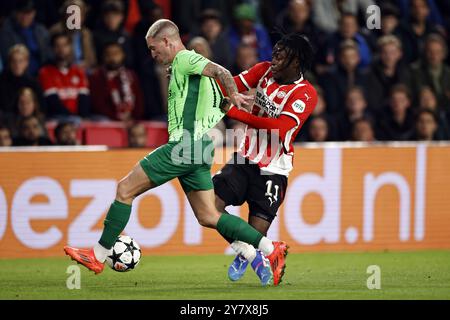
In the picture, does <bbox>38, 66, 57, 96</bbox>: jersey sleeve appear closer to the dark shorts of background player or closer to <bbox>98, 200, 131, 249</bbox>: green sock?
the dark shorts of background player

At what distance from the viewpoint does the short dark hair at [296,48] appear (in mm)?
8828

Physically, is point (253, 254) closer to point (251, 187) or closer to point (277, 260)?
point (277, 260)

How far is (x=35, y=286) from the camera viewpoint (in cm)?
876

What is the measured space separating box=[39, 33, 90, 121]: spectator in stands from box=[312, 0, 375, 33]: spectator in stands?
3562mm

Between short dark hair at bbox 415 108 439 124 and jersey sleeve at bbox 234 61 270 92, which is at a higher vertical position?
jersey sleeve at bbox 234 61 270 92

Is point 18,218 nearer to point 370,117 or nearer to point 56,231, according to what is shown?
point 56,231

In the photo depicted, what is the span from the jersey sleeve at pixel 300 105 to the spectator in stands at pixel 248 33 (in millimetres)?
5253

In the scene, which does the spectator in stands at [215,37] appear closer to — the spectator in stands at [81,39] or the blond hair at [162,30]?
the spectator in stands at [81,39]

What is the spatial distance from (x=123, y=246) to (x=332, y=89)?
6019 millimetres

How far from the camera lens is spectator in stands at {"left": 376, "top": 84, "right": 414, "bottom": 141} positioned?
14062 mm

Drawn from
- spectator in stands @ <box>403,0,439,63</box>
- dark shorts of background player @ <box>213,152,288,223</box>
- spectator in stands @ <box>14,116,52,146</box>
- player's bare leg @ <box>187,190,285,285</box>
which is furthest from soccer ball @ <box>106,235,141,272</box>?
spectator in stands @ <box>403,0,439,63</box>

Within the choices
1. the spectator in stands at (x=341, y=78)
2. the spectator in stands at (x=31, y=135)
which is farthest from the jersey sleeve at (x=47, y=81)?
the spectator in stands at (x=341, y=78)

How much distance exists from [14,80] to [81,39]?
1.28 metres

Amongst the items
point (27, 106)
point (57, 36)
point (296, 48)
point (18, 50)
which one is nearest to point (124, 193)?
point (296, 48)
